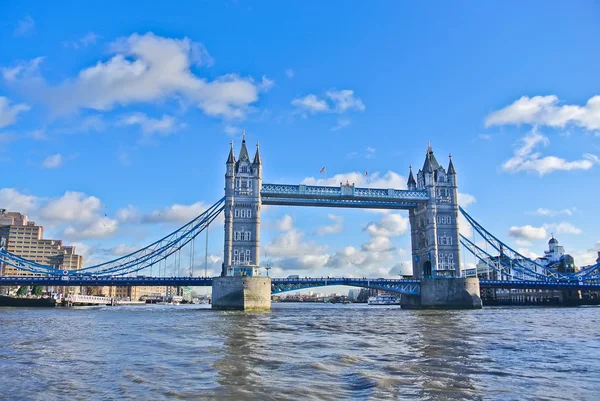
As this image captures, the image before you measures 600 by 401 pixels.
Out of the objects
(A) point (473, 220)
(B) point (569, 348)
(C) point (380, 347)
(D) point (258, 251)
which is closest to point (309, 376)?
(C) point (380, 347)

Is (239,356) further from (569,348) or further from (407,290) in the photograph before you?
(407,290)

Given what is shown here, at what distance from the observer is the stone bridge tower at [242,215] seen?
66188mm

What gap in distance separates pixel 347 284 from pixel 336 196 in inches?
501

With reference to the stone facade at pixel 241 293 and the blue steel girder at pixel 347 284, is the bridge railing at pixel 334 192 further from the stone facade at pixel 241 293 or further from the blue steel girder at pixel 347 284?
the stone facade at pixel 241 293

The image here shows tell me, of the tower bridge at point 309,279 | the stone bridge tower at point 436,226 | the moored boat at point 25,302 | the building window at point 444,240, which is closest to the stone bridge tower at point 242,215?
the tower bridge at point 309,279

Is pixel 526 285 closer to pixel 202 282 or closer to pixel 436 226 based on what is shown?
pixel 436 226

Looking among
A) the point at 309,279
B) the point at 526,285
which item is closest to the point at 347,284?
the point at 309,279

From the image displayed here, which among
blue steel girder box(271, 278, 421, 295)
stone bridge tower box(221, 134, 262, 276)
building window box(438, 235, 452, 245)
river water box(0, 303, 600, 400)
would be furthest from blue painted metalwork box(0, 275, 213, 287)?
river water box(0, 303, 600, 400)

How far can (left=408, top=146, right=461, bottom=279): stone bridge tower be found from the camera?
246ft

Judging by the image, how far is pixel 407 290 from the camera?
73812 mm

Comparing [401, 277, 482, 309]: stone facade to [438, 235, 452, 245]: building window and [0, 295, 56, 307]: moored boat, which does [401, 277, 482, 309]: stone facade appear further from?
[0, 295, 56, 307]: moored boat

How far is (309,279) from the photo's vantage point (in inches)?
2749

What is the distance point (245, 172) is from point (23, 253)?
166 m

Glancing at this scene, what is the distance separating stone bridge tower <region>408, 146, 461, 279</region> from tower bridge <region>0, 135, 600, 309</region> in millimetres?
146
